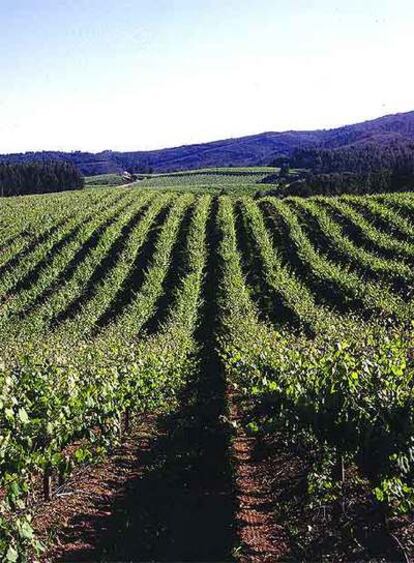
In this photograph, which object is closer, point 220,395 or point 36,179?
point 220,395

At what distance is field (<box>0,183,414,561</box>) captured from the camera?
8539 mm

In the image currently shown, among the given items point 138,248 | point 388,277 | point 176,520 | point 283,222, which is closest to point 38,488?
point 176,520

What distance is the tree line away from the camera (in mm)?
128375

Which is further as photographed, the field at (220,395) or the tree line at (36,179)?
the tree line at (36,179)

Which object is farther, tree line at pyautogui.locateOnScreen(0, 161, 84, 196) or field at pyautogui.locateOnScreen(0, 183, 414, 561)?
tree line at pyautogui.locateOnScreen(0, 161, 84, 196)

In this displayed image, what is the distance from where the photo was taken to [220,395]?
19.6 m

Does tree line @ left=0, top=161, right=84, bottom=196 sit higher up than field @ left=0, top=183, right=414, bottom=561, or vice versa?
tree line @ left=0, top=161, right=84, bottom=196

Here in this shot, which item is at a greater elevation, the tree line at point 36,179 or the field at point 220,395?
the tree line at point 36,179

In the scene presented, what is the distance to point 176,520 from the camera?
10766 mm

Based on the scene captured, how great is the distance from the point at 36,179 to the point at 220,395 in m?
119

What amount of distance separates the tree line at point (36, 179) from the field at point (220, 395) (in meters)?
89.1

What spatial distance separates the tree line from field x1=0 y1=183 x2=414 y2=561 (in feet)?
292

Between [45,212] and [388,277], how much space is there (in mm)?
36512

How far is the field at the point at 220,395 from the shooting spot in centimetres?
854
